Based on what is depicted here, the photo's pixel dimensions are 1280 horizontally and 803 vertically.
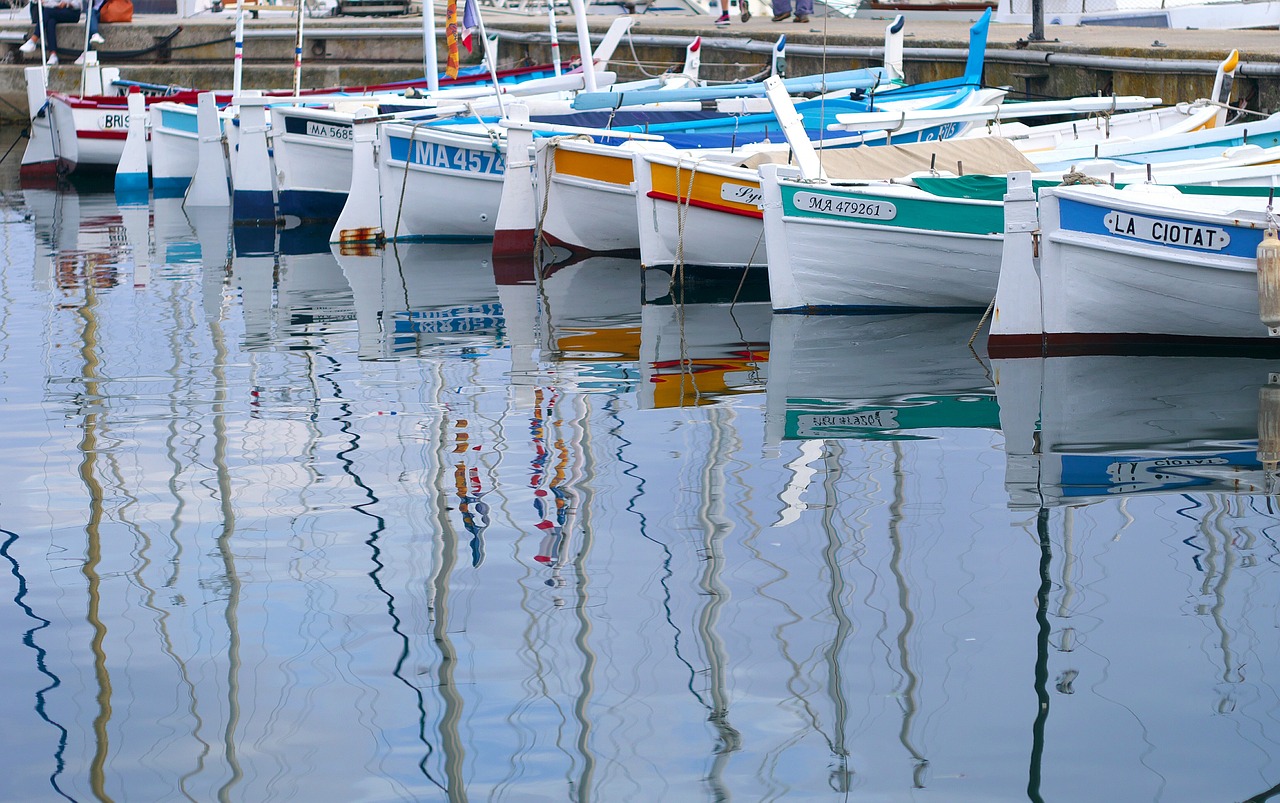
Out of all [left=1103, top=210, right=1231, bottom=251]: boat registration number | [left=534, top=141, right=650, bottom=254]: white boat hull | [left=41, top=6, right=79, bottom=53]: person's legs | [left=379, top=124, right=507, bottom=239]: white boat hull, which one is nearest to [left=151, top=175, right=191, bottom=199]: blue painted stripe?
[left=379, top=124, right=507, bottom=239]: white boat hull

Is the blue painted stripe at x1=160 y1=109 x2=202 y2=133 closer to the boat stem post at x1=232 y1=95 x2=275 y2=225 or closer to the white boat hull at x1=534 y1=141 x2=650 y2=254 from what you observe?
the boat stem post at x1=232 y1=95 x2=275 y2=225

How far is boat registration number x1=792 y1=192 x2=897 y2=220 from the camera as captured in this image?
1095cm

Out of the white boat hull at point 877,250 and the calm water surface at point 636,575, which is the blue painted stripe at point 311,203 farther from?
the white boat hull at point 877,250

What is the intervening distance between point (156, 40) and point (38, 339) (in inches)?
862

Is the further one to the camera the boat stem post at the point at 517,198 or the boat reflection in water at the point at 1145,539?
the boat stem post at the point at 517,198

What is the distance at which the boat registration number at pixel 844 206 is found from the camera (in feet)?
35.9

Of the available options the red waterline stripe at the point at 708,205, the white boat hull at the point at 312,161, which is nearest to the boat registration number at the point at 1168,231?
the red waterline stripe at the point at 708,205

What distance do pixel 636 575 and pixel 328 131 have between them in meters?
13.0

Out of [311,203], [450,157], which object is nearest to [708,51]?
[311,203]

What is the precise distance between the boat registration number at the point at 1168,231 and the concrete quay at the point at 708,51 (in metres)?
8.82

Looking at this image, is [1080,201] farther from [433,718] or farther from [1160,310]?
[433,718]

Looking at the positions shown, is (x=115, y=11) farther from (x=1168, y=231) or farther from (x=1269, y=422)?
(x=1269, y=422)

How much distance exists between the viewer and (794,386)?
919 centimetres

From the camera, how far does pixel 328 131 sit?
1789 centimetres
